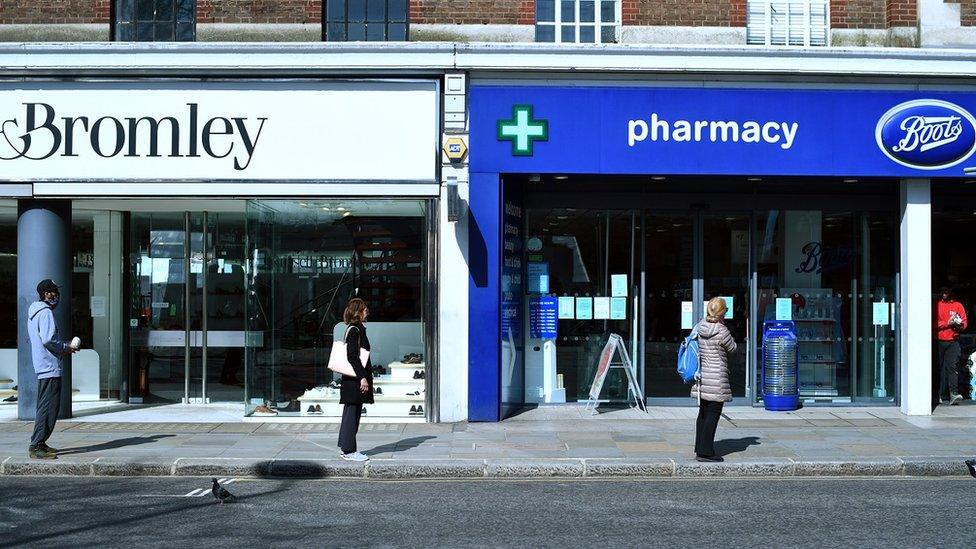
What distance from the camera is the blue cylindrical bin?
1403 cm

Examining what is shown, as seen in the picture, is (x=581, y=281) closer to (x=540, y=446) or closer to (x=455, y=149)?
(x=455, y=149)

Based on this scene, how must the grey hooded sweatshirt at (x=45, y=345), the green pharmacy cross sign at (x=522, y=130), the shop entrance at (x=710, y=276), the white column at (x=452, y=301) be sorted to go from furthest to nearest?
the shop entrance at (x=710, y=276), the green pharmacy cross sign at (x=522, y=130), the white column at (x=452, y=301), the grey hooded sweatshirt at (x=45, y=345)

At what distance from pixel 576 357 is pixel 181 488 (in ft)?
21.8

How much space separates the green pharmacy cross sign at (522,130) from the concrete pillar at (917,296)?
5036mm

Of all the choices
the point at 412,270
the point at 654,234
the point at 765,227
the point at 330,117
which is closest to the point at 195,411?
the point at 412,270

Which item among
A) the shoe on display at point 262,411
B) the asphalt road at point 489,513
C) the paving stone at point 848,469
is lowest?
the asphalt road at point 489,513

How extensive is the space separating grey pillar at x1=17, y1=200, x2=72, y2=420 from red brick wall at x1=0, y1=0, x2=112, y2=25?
8.01ft

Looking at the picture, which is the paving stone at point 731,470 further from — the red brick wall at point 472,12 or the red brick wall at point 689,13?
the red brick wall at point 472,12

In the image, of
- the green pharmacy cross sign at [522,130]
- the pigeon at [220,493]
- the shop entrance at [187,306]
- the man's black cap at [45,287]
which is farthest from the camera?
the shop entrance at [187,306]

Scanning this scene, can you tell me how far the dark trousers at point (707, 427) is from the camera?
10.3m

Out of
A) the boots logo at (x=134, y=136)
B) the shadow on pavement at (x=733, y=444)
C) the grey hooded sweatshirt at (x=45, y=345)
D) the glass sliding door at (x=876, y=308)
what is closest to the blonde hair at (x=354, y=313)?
the grey hooded sweatshirt at (x=45, y=345)

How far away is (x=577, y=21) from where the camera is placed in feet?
45.3

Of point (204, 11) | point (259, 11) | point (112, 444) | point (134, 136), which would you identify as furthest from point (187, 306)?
point (259, 11)

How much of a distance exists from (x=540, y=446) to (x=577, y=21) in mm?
5895
